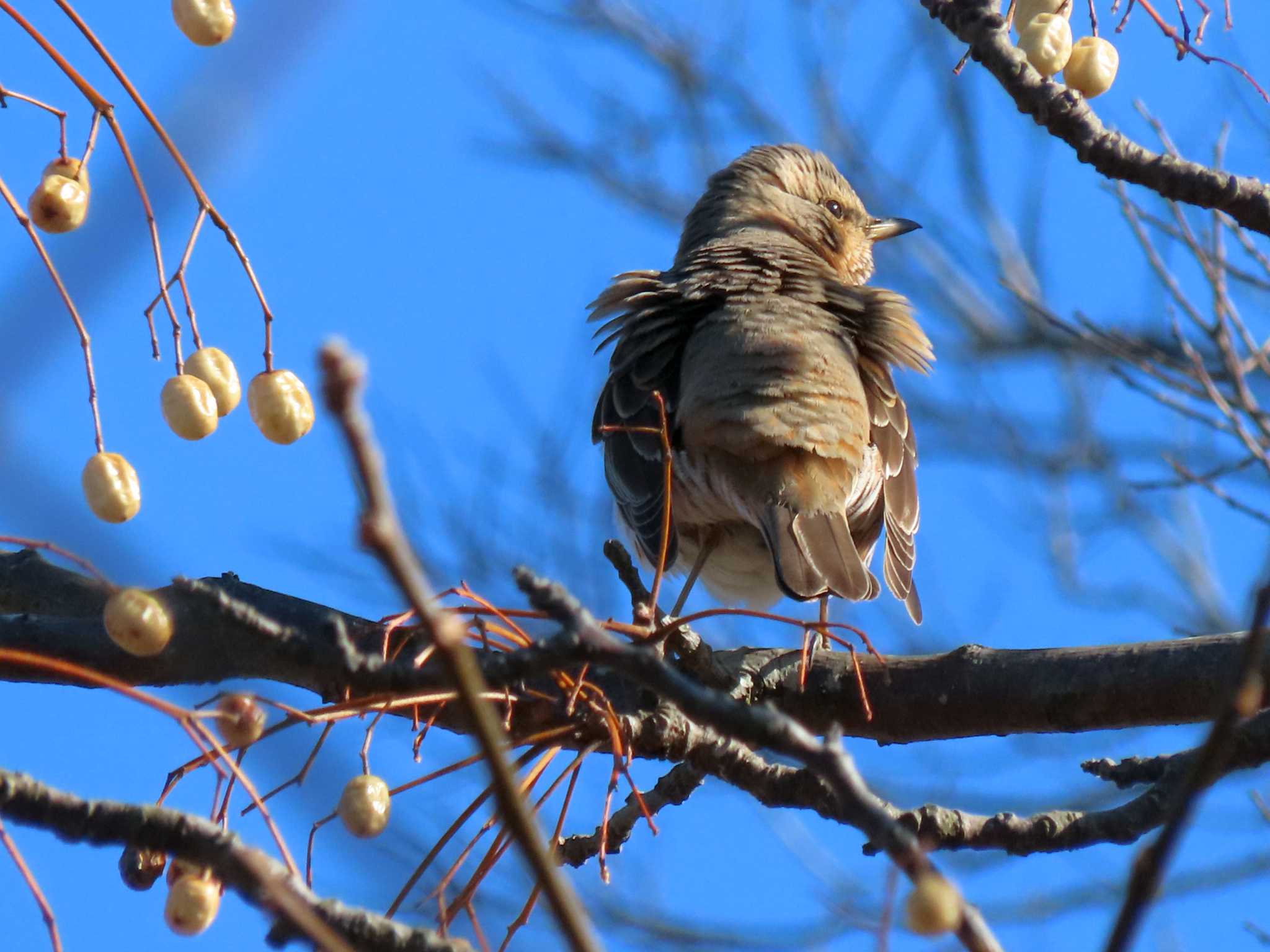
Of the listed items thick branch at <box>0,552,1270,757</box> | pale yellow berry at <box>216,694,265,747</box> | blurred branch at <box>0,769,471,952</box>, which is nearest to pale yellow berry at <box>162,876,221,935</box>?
blurred branch at <box>0,769,471,952</box>

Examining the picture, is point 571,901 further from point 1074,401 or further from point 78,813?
point 1074,401

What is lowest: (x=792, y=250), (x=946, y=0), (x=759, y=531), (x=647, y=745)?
(x=647, y=745)

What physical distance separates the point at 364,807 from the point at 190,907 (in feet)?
1.01

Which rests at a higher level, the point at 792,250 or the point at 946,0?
the point at 792,250

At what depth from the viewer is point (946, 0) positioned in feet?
10.0

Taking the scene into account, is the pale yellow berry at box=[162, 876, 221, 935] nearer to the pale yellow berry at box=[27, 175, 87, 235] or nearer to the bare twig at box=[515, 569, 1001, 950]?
the bare twig at box=[515, 569, 1001, 950]

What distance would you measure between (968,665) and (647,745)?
0.90 meters

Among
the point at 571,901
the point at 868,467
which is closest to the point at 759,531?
the point at 868,467

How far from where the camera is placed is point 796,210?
7.18 meters

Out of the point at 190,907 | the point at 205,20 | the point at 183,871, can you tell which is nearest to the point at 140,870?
the point at 183,871

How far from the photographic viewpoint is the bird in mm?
4906

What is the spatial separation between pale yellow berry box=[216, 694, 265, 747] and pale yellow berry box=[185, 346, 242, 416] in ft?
2.79

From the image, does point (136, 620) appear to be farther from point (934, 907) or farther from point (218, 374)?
point (934, 907)

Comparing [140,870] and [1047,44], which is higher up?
[1047,44]
